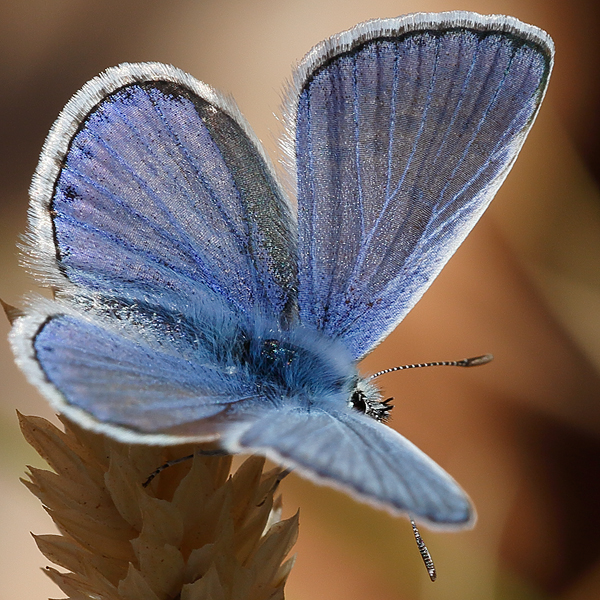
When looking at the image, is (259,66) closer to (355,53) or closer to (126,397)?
(355,53)

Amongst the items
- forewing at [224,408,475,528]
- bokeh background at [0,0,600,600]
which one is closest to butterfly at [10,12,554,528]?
forewing at [224,408,475,528]

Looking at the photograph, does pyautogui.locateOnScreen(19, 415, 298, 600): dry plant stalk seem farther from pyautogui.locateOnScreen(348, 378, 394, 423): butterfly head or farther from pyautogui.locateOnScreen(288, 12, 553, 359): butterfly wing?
pyautogui.locateOnScreen(288, 12, 553, 359): butterfly wing

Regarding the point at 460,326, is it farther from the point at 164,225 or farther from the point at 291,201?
the point at 164,225

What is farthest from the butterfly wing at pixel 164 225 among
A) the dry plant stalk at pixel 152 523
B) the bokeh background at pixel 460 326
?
the bokeh background at pixel 460 326

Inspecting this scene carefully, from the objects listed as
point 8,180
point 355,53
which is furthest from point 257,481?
point 8,180

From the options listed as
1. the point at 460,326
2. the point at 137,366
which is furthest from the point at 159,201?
the point at 460,326
